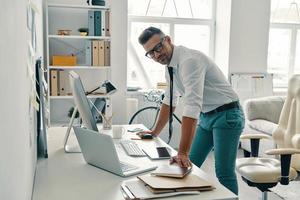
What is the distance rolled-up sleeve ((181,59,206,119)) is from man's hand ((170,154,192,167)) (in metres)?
0.26

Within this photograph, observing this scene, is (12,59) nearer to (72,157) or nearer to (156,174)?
(156,174)

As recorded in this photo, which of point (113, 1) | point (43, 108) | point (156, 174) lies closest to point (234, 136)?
point (156, 174)

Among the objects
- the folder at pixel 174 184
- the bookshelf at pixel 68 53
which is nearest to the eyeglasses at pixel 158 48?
the folder at pixel 174 184

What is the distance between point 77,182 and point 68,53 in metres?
3.05

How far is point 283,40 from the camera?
5391 millimetres

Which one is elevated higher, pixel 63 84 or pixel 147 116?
pixel 63 84

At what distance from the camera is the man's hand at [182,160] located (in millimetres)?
1616

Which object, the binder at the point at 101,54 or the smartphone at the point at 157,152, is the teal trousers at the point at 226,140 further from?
the binder at the point at 101,54

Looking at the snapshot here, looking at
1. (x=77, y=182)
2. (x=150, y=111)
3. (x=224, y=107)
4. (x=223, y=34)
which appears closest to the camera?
(x=77, y=182)

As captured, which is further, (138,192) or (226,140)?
(226,140)

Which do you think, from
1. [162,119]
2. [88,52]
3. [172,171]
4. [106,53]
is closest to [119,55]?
[106,53]

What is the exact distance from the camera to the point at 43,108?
1.74 meters

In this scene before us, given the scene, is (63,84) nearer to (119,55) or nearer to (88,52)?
(88,52)

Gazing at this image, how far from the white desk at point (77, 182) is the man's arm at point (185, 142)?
67mm
